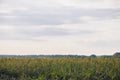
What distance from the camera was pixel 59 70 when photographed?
106ft

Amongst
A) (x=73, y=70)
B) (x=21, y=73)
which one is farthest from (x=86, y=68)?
(x=21, y=73)

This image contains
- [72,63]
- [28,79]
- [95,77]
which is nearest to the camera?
[28,79]

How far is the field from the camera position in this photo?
30969mm

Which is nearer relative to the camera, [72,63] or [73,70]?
[73,70]

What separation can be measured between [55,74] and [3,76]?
4.09m

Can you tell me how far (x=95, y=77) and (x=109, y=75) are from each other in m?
1.48

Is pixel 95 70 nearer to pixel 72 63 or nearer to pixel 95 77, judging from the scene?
pixel 95 77

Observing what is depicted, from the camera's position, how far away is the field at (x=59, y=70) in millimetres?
30969

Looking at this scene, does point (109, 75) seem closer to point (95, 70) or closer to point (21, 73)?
point (95, 70)

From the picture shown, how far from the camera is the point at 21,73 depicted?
32.0m

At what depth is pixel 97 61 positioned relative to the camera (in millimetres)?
37656

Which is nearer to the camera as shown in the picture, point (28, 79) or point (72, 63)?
point (28, 79)

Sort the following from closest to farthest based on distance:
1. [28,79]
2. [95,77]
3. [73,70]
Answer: [28,79] < [95,77] < [73,70]

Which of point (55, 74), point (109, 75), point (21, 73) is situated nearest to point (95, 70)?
point (109, 75)
